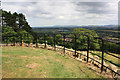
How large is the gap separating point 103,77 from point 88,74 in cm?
59

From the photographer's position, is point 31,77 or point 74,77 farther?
point 74,77

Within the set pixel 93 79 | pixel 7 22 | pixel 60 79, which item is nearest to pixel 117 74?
pixel 93 79

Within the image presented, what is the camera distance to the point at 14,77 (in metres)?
3.37

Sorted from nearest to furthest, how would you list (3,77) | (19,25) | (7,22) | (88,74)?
(3,77)
(88,74)
(7,22)
(19,25)

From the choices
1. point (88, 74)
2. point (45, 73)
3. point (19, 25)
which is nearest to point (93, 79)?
point (88, 74)

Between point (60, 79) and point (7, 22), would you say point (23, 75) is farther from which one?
point (7, 22)

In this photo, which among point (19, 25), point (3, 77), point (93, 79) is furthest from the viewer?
point (19, 25)

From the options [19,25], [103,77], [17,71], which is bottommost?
[103,77]

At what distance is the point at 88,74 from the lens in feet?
13.6

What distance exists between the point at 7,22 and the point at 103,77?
2929cm

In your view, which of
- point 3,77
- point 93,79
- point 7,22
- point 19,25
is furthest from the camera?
point 19,25

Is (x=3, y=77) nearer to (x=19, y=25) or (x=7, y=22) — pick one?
(x=7, y=22)

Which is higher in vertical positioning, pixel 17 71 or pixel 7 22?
pixel 7 22

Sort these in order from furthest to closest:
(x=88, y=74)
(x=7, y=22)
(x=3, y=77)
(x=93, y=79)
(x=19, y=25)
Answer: (x=19, y=25) → (x=7, y=22) → (x=88, y=74) → (x=93, y=79) → (x=3, y=77)
